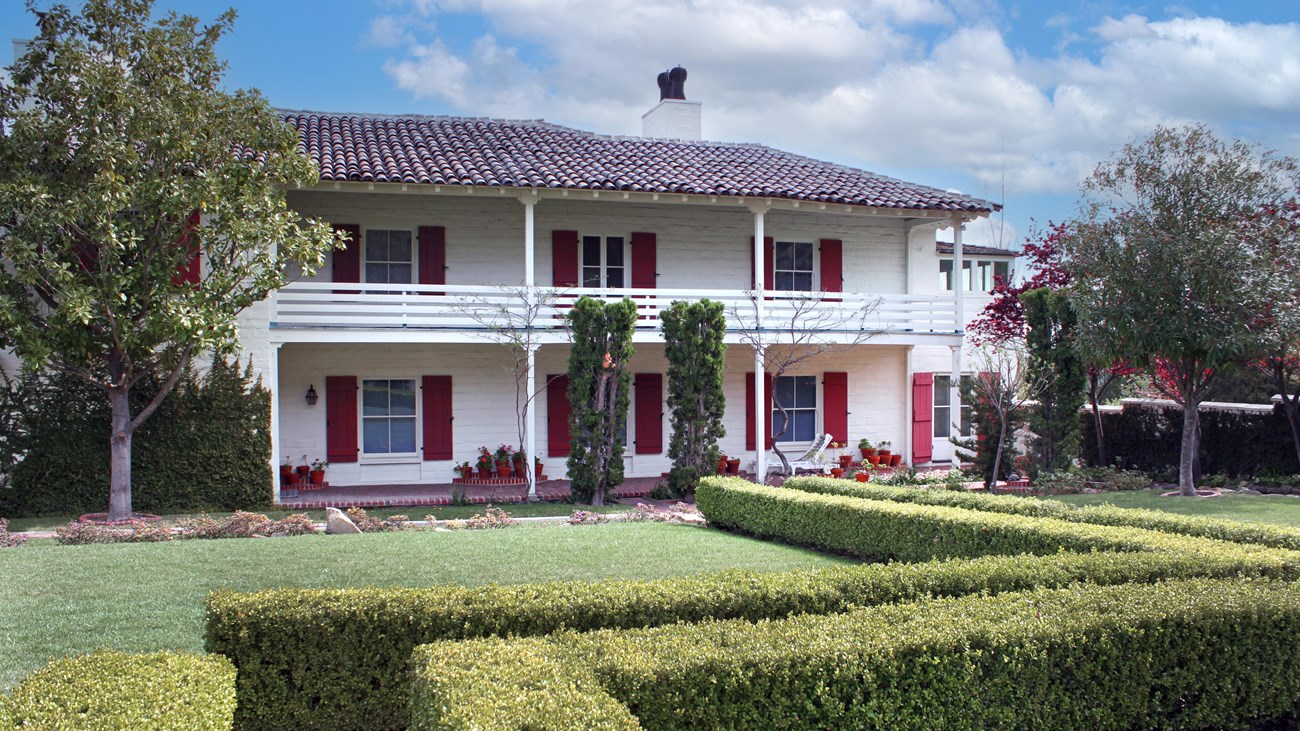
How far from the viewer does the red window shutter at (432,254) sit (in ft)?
61.0

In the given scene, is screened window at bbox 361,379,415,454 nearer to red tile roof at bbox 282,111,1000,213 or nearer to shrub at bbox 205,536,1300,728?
red tile roof at bbox 282,111,1000,213

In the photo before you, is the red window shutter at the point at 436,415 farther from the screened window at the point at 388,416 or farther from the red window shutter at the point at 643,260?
the red window shutter at the point at 643,260

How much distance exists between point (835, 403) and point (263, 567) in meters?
13.7

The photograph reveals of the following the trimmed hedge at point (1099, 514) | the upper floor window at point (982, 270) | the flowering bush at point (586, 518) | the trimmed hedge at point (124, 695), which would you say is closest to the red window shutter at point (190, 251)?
the flowering bush at point (586, 518)

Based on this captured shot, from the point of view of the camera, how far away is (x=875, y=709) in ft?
18.0

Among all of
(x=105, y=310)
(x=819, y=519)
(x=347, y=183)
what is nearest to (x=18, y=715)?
(x=819, y=519)

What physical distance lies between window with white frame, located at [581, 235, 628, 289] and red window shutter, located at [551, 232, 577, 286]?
0.32 m

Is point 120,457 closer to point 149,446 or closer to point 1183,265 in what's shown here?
point 149,446

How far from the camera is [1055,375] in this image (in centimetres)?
1848

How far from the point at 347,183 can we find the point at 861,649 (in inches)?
522

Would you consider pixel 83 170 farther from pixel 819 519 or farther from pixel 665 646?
pixel 665 646

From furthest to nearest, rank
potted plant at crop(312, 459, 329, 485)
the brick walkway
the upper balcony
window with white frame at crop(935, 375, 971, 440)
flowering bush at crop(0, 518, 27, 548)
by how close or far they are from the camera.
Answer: window with white frame at crop(935, 375, 971, 440)
potted plant at crop(312, 459, 329, 485)
the upper balcony
the brick walkway
flowering bush at crop(0, 518, 27, 548)

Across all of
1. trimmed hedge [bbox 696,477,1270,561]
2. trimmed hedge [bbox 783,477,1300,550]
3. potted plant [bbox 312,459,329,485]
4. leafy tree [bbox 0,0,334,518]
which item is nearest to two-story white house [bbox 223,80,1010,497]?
potted plant [bbox 312,459,329,485]

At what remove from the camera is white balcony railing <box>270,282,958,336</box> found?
16797mm
